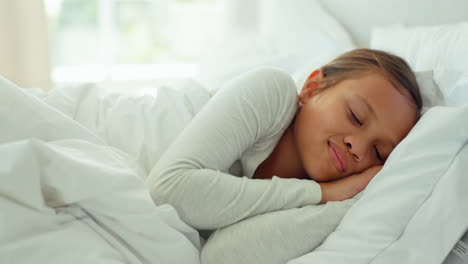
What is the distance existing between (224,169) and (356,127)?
0.27 m

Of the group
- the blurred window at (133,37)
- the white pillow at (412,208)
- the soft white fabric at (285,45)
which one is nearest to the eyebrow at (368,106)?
the white pillow at (412,208)

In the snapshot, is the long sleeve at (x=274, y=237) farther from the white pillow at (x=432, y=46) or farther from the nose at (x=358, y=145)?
the white pillow at (x=432, y=46)

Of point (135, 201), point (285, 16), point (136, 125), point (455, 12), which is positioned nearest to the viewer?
point (135, 201)

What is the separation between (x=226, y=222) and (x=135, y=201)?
0.22m

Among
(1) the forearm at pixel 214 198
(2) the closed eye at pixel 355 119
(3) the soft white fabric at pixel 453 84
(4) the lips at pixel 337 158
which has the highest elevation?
(3) the soft white fabric at pixel 453 84

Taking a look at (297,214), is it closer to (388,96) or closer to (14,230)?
(388,96)

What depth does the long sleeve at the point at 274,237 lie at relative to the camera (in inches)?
31.7

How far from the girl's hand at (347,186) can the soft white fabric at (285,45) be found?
2.31ft

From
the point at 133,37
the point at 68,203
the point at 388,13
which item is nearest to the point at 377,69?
the point at 68,203

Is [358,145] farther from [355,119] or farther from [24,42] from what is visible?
[24,42]

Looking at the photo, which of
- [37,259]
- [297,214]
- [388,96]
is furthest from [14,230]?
[388,96]

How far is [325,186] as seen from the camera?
0.94m

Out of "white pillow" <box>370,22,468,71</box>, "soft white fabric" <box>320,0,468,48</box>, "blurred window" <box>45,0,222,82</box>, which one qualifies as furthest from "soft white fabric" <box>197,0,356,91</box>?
"blurred window" <box>45,0,222,82</box>

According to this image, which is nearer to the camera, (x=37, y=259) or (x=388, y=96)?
(x=37, y=259)
